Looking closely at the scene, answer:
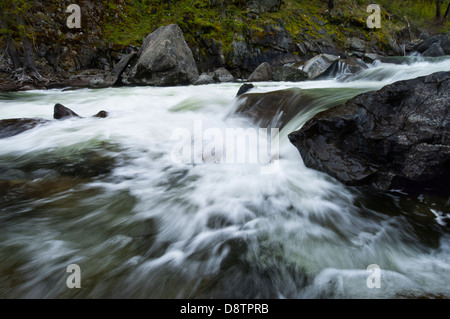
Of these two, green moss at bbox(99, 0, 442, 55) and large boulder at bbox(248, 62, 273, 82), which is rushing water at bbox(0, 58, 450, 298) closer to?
large boulder at bbox(248, 62, 273, 82)

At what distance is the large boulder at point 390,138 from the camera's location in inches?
103

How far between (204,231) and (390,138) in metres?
2.36

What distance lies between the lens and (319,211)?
271 cm

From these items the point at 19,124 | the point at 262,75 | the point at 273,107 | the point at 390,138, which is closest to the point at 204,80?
the point at 262,75

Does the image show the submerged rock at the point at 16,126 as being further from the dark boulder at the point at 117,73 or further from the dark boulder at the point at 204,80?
the dark boulder at the point at 204,80

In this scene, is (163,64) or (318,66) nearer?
(163,64)

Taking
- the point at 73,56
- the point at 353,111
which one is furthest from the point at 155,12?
the point at 353,111

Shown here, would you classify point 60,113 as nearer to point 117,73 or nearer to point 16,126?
point 16,126

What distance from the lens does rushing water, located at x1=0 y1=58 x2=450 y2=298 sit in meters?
1.80

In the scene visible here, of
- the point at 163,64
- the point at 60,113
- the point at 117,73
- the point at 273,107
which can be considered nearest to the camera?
the point at 273,107

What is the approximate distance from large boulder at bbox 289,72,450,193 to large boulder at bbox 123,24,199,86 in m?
9.58

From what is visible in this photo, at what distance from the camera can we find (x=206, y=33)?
1541cm

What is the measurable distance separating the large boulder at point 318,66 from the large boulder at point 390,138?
1012 cm

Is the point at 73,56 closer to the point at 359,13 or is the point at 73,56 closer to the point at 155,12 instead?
the point at 155,12
